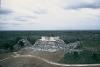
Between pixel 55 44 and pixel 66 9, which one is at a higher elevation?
pixel 66 9

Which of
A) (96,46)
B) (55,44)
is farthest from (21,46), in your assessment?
(96,46)

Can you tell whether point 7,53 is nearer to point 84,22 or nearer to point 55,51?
point 55,51

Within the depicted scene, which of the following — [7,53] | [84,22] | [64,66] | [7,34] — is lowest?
[64,66]

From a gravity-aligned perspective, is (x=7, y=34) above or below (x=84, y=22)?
below

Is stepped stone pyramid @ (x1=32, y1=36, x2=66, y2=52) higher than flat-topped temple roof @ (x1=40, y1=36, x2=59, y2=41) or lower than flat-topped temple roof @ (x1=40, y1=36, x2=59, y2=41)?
lower

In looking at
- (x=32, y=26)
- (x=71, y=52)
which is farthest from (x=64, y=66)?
(x=32, y=26)

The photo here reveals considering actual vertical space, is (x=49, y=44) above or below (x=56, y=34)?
below

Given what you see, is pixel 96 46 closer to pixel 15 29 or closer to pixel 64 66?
pixel 64 66

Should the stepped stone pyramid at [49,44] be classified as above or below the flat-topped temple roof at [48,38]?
below

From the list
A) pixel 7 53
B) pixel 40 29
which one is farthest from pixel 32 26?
pixel 7 53

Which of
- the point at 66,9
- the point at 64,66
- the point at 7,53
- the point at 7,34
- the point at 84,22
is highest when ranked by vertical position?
the point at 66,9
